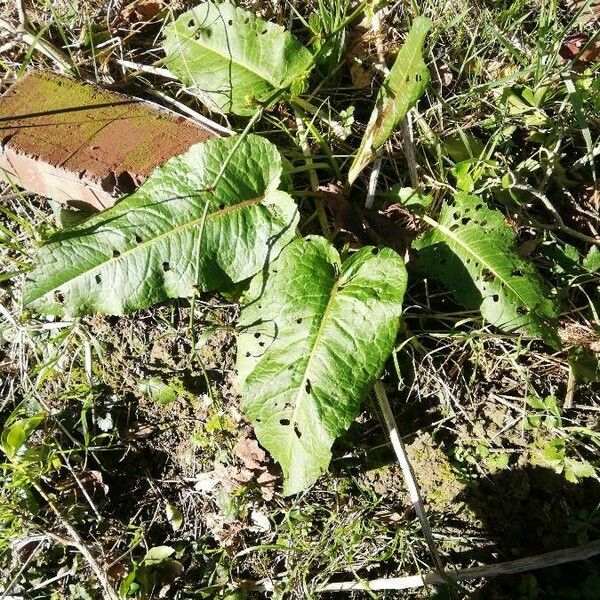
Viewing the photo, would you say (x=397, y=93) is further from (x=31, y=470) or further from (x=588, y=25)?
(x=31, y=470)

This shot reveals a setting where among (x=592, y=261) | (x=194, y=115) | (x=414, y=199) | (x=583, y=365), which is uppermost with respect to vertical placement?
(x=194, y=115)

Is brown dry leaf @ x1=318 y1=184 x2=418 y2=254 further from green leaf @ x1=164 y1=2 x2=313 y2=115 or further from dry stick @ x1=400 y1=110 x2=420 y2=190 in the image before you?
green leaf @ x1=164 y1=2 x2=313 y2=115

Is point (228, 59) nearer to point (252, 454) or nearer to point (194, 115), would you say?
point (194, 115)

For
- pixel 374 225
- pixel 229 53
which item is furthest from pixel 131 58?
pixel 374 225

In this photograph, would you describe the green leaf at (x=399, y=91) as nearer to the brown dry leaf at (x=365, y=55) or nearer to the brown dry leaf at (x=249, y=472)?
the brown dry leaf at (x=365, y=55)

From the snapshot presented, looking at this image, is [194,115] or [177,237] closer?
[177,237]

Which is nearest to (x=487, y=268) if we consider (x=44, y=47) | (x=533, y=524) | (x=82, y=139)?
(x=533, y=524)
